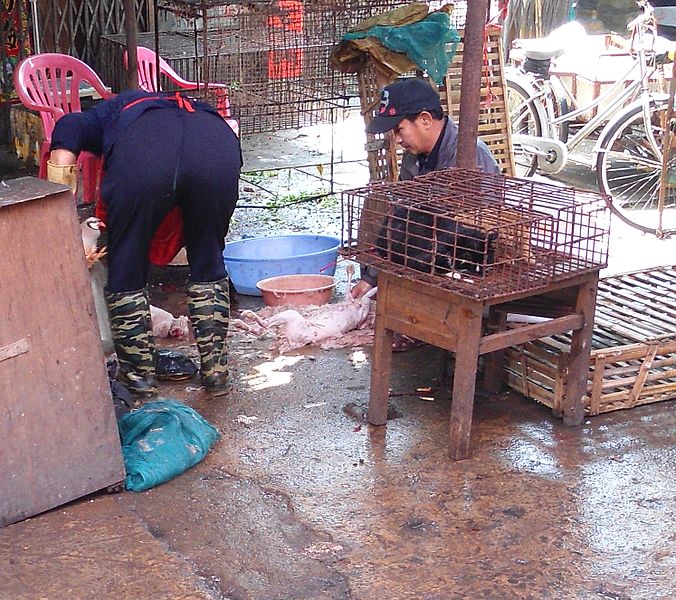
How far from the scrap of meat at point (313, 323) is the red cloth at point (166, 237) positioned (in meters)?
0.88

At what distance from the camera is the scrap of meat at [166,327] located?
5.27m

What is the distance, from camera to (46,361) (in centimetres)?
331

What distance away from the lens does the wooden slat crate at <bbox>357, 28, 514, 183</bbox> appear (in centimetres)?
611

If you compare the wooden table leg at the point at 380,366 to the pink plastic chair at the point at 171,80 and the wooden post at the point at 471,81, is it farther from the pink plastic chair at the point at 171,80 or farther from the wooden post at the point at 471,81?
the pink plastic chair at the point at 171,80

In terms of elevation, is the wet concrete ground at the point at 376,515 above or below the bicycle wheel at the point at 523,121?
below

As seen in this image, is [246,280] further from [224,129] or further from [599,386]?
[599,386]

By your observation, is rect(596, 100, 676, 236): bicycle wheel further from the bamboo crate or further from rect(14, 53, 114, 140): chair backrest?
rect(14, 53, 114, 140): chair backrest

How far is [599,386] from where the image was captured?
4.24 m

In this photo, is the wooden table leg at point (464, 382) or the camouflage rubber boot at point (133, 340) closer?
the wooden table leg at point (464, 382)

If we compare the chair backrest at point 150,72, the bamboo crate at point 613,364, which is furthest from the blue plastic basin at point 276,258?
the bamboo crate at point 613,364

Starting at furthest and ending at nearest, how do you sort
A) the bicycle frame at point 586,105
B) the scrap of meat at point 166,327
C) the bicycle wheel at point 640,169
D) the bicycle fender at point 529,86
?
the bicycle fender at point 529,86 < the bicycle frame at point 586,105 < the bicycle wheel at point 640,169 < the scrap of meat at point 166,327

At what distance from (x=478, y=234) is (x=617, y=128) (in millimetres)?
4301

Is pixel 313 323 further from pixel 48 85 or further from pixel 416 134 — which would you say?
pixel 48 85

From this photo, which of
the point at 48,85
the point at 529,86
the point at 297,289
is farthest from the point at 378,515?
the point at 529,86
